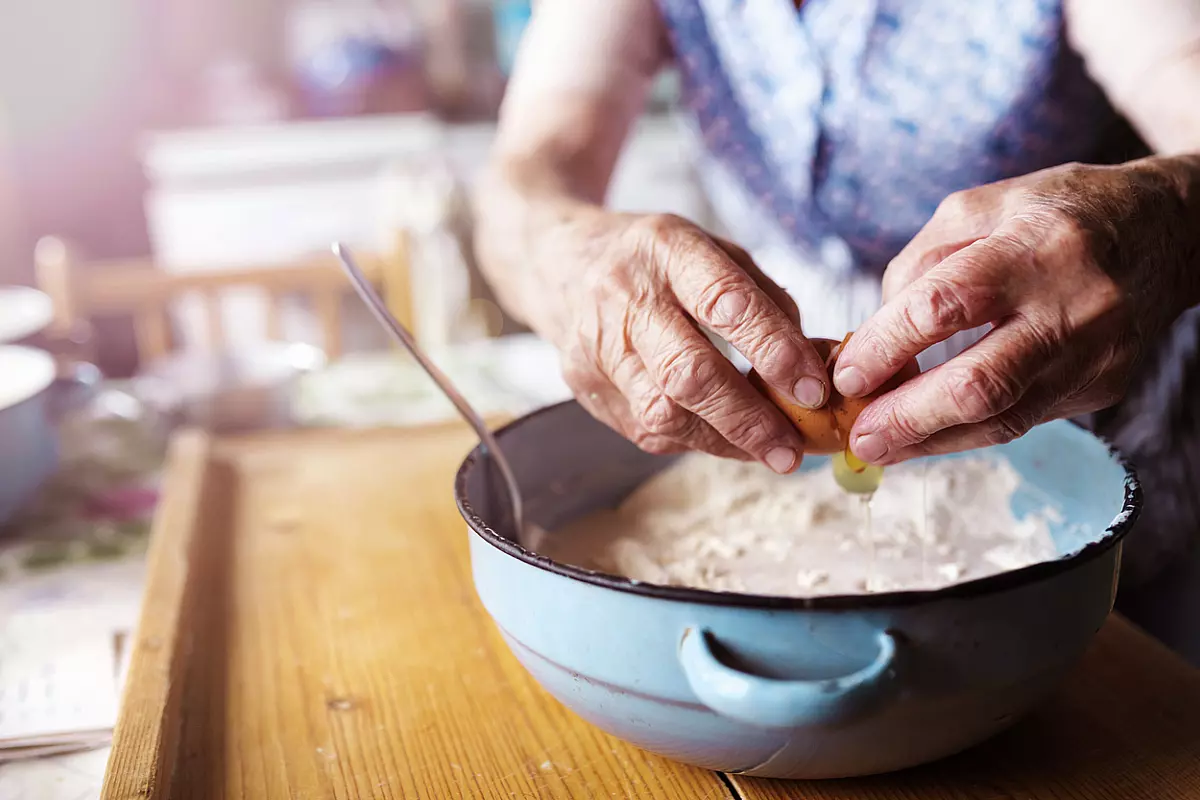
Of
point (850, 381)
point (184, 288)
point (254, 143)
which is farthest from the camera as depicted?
point (254, 143)

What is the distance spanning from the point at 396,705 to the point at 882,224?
0.56 meters

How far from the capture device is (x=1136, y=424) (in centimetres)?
85

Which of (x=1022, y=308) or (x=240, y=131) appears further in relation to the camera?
(x=240, y=131)

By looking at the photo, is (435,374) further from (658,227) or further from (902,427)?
(902,427)

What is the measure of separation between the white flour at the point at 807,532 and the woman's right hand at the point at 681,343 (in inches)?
2.7

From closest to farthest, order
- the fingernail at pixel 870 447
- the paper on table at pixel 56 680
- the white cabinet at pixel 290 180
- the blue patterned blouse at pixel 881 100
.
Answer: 1. the fingernail at pixel 870 447
2. the paper on table at pixel 56 680
3. the blue patterned blouse at pixel 881 100
4. the white cabinet at pixel 290 180

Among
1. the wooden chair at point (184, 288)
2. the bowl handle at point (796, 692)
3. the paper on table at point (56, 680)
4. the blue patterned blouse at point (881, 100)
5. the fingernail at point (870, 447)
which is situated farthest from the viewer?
the wooden chair at point (184, 288)

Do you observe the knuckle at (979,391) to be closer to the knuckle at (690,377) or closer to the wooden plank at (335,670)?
the knuckle at (690,377)

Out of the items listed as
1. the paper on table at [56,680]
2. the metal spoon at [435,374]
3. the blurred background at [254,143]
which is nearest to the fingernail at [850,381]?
the metal spoon at [435,374]

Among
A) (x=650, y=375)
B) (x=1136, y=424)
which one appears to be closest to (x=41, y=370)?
(x=650, y=375)

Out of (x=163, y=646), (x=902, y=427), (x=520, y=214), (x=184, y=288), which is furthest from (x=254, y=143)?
(x=902, y=427)

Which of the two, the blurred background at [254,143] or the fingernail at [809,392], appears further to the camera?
the blurred background at [254,143]

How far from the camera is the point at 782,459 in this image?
529 mm

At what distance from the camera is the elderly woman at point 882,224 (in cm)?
47
